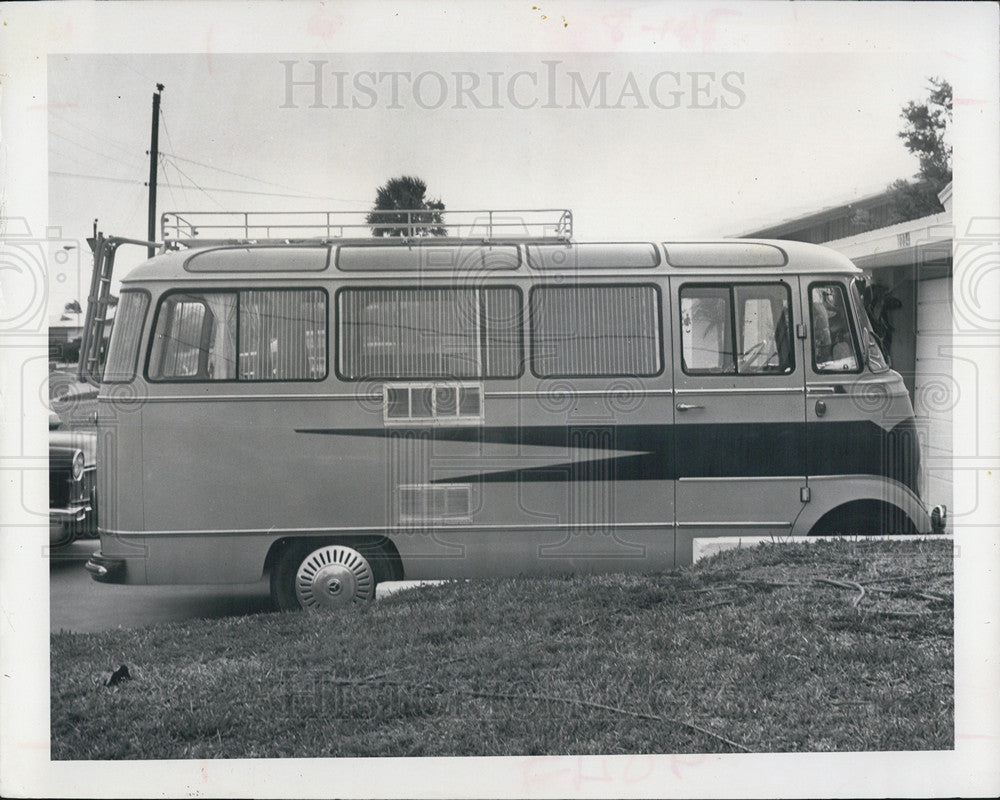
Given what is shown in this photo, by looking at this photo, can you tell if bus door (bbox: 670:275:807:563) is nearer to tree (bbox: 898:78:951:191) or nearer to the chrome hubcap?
tree (bbox: 898:78:951:191)

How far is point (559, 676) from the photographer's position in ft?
14.9

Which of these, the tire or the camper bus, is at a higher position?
the camper bus

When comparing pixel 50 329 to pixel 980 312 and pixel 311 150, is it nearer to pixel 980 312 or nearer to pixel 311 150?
pixel 311 150

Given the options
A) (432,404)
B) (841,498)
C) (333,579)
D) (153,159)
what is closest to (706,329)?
(841,498)

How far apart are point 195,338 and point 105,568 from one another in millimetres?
1287

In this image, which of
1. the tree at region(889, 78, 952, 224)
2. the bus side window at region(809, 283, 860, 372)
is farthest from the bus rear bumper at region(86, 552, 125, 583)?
the tree at region(889, 78, 952, 224)

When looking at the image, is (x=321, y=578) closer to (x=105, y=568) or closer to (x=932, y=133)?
(x=105, y=568)

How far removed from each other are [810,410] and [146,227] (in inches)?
142

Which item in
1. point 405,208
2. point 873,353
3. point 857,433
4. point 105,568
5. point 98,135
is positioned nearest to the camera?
point 98,135

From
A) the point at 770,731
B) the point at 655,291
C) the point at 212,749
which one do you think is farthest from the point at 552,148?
the point at 212,749

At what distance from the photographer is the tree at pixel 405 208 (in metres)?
4.89

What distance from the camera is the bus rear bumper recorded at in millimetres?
5031

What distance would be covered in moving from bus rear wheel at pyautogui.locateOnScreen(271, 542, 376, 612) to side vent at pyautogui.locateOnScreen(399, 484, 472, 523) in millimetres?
373

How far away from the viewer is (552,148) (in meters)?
4.79
